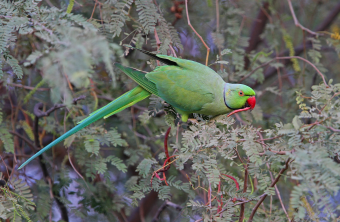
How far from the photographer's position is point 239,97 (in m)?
2.58

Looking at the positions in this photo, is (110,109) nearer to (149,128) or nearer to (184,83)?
(184,83)

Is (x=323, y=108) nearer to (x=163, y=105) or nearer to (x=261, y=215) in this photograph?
(x=261, y=215)

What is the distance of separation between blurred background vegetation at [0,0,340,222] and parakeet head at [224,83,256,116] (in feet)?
0.60

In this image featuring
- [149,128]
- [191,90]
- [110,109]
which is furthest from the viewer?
[149,128]

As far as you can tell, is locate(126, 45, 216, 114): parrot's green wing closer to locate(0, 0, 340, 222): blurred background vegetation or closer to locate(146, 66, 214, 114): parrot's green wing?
locate(146, 66, 214, 114): parrot's green wing

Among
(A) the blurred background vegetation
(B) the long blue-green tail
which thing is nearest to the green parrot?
(B) the long blue-green tail

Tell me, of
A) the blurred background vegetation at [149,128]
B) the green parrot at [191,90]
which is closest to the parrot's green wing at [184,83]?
the green parrot at [191,90]

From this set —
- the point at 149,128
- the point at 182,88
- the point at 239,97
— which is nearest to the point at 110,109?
the point at 182,88

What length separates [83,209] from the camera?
2.96m

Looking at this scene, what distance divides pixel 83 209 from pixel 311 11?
14.7ft

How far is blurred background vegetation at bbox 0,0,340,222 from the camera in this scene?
1.38 metres

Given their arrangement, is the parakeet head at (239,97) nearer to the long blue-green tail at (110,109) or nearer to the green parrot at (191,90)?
the green parrot at (191,90)

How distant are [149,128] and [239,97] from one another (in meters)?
1.42

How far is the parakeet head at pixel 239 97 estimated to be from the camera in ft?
8.46
